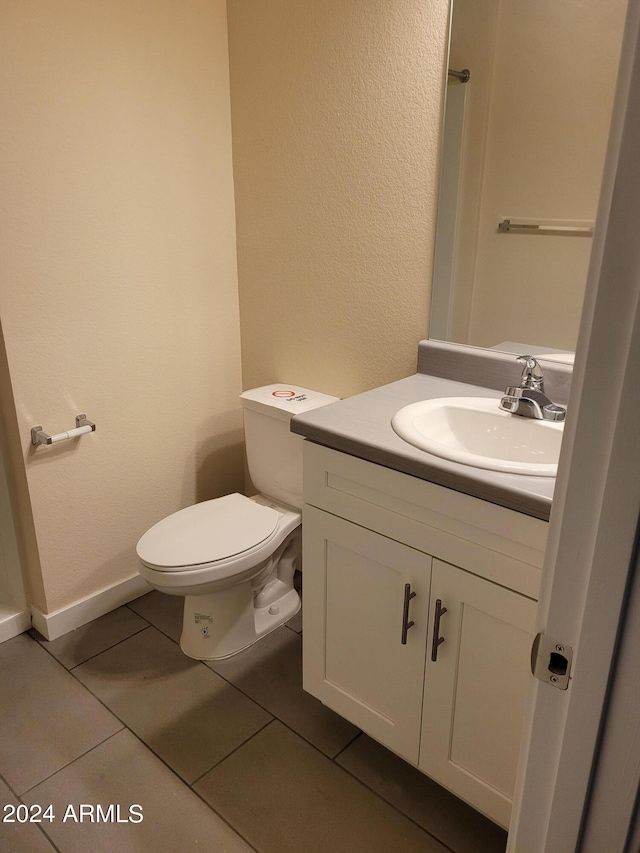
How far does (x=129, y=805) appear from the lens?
155 centimetres

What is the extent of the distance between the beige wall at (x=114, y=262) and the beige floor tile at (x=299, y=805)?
0.85 meters

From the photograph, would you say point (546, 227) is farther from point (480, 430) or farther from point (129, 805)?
point (129, 805)

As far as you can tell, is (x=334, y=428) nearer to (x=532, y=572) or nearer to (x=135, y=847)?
(x=532, y=572)

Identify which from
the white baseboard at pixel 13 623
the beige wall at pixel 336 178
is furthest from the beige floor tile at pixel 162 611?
the beige wall at pixel 336 178

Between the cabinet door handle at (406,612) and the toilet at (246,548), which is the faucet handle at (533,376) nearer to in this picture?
the cabinet door handle at (406,612)

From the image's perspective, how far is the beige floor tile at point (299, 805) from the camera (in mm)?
1465

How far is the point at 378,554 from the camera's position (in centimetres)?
143

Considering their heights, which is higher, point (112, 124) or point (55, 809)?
point (112, 124)

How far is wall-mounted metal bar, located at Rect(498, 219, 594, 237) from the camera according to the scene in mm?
1528

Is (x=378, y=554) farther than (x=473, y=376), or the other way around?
(x=473, y=376)

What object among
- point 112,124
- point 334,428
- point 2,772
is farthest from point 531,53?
point 2,772

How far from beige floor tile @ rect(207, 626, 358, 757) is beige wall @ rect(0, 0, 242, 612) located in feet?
1.84

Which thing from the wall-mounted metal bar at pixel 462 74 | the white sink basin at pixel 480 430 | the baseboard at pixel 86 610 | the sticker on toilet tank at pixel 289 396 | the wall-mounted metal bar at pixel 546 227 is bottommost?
the baseboard at pixel 86 610

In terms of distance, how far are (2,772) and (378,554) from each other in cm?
110
